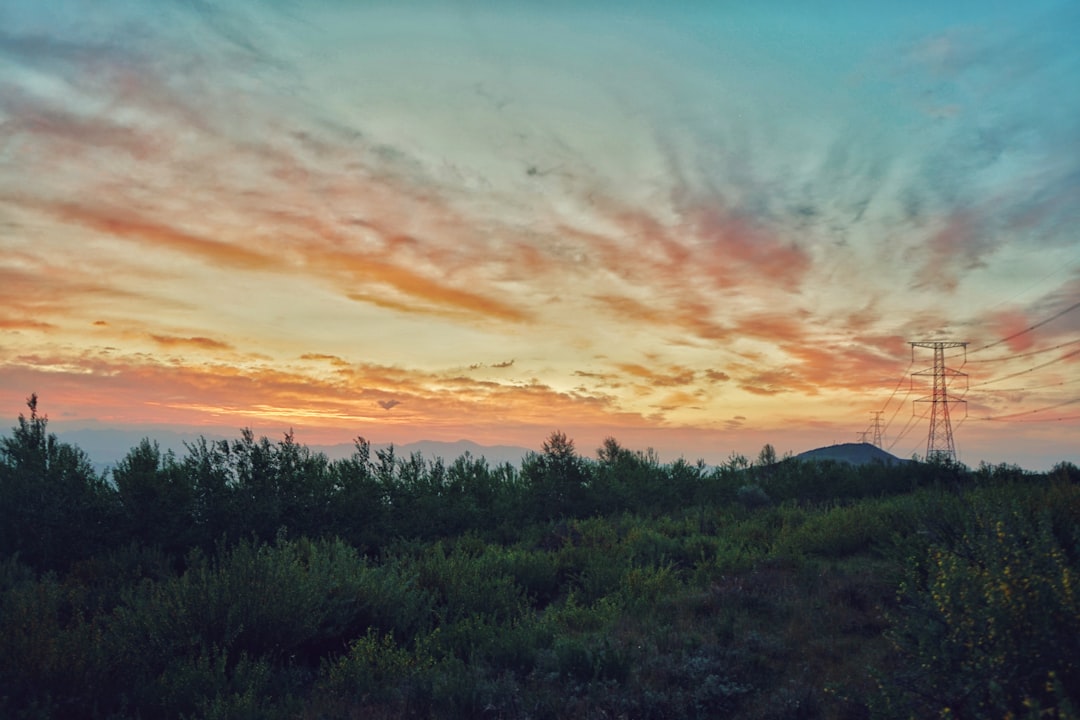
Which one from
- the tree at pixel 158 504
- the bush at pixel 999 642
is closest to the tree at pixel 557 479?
the tree at pixel 158 504

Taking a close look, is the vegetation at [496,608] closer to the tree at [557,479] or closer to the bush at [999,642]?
the bush at [999,642]

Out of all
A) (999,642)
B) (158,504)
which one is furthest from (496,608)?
(158,504)

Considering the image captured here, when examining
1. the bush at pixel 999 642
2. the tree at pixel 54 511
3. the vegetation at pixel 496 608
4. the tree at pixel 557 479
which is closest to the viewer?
the bush at pixel 999 642

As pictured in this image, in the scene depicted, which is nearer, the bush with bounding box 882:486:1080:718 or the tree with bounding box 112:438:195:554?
the bush with bounding box 882:486:1080:718

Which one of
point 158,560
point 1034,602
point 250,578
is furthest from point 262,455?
point 1034,602

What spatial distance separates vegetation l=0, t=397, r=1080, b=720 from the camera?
5605 millimetres

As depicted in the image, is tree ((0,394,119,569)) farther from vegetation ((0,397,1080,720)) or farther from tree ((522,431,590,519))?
tree ((522,431,590,519))

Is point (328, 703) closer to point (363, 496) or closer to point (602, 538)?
point (602, 538)

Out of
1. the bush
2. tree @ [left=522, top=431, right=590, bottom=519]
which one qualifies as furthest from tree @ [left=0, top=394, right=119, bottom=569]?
the bush

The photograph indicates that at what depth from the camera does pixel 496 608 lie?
1063cm

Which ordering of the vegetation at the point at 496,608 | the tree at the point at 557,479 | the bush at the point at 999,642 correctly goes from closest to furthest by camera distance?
1. the bush at the point at 999,642
2. the vegetation at the point at 496,608
3. the tree at the point at 557,479

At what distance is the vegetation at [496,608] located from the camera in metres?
5.61

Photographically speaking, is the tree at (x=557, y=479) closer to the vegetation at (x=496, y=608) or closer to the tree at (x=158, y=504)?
the vegetation at (x=496, y=608)

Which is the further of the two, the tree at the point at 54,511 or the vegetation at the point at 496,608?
the tree at the point at 54,511
